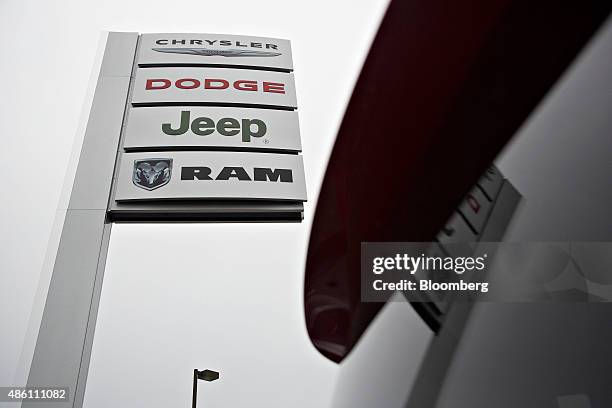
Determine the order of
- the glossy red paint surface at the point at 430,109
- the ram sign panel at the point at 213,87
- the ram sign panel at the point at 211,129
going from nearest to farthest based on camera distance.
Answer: the glossy red paint surface at the point at 430,109 < the ram sign panel at the point at 211,129 < the ram sign panel at the point at 213,87

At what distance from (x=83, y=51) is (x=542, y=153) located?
20.1 ft

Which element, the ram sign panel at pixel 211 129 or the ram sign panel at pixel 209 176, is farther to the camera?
the ram sign panel at pixel 211 129

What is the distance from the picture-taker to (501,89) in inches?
20.5

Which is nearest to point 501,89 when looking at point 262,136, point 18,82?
point 262,136

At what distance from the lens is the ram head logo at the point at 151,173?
4.44 meters

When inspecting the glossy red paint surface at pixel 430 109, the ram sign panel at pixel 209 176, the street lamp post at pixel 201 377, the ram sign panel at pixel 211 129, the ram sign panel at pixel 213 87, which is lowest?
the glossy red paint surface at pixel 430 109

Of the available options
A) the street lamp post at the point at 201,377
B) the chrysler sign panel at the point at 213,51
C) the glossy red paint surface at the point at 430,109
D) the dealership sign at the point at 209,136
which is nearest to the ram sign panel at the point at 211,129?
the dealership sign at the point at 209,136

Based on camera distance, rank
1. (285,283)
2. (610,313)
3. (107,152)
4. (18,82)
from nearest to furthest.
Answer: (610,313)
(285,283)
(107,152)
(18,82)

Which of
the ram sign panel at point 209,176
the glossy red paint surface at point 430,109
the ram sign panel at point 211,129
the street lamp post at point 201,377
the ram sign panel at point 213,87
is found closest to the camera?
the glossy red paint surface at point 430,109

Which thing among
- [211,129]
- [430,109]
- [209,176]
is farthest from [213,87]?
[430,109]

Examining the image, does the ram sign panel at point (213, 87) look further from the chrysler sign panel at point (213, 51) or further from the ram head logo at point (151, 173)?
the ram head logo at point (151, 173)

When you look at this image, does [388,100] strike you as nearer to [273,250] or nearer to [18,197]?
[273,250]

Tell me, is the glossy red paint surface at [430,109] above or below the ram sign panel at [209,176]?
below

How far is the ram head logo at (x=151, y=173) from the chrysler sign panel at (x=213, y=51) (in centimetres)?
124
